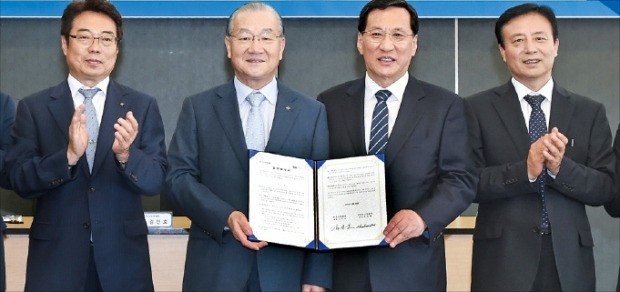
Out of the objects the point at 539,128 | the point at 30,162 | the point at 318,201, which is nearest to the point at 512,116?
the point at 539,128

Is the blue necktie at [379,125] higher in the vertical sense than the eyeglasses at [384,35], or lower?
lower

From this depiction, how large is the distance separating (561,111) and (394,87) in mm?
735

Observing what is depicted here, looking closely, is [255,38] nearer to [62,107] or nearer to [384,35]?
[384,35]

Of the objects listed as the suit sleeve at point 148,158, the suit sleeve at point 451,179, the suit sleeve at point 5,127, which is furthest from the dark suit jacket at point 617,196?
the suit sleeve at point 5,127

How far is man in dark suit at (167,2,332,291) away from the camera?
296cm

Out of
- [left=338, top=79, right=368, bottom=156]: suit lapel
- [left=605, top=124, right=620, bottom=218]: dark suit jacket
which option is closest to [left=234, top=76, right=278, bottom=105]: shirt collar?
[left=338, top=79, right=368, bottom=156]: suit lapel

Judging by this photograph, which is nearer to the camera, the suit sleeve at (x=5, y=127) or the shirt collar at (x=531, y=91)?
the suit sleeve at (x=5, y=127)

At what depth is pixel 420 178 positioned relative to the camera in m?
3.06

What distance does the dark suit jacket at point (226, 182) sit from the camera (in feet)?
9.72

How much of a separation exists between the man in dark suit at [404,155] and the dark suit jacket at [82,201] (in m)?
0.74

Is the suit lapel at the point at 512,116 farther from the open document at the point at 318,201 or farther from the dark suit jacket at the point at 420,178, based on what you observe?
the open document at the point at 318,201

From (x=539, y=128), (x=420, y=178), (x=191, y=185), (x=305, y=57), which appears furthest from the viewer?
(x=305, y=57)

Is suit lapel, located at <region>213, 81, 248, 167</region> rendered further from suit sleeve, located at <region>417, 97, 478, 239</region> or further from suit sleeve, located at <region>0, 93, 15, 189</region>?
suit sleeve, located at <region>0, 93, 15, 189</region>

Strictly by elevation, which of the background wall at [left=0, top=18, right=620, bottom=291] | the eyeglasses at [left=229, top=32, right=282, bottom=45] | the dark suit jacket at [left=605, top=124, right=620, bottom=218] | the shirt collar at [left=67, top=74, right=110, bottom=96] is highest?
the background wall at [left=0, top=18, right=620, bottom=291]
